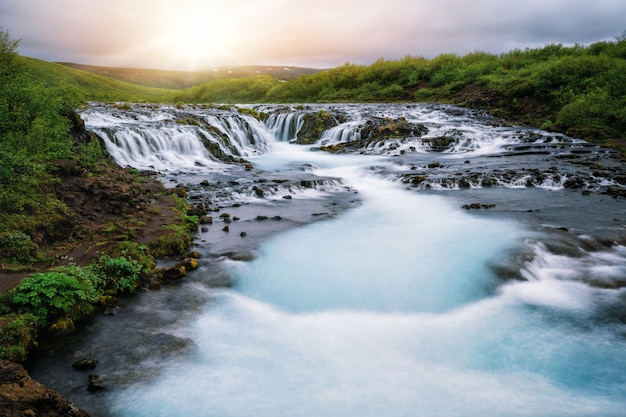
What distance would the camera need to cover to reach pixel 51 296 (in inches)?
243

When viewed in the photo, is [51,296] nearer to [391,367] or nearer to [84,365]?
[84,365]

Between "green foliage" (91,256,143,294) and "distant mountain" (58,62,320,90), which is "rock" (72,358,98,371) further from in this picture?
"distant mountain" (58,62,320,90)

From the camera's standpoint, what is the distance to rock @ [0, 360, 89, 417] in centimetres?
392

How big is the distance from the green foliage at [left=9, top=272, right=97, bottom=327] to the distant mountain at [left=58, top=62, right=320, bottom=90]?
393 feet

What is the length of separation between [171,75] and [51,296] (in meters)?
152

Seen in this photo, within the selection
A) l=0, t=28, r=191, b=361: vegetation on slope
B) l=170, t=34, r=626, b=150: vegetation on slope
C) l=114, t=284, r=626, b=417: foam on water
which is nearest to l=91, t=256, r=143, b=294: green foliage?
l=0, t=28, r=191, b=361: vegetation on slope

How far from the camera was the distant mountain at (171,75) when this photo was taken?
126 metres

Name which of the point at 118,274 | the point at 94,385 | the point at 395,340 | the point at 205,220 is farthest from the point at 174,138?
the point at 395,340

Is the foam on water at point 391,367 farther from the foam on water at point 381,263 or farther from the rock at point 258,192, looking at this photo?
the rock at point 258,192

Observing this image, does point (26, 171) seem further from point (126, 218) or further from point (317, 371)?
point (317, 371)

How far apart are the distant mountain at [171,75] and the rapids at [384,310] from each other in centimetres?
11376

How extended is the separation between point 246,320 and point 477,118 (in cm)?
2803

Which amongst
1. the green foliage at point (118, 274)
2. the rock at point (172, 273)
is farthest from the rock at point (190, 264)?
the green foliage at point (118, 274)

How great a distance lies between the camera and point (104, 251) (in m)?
8.04
